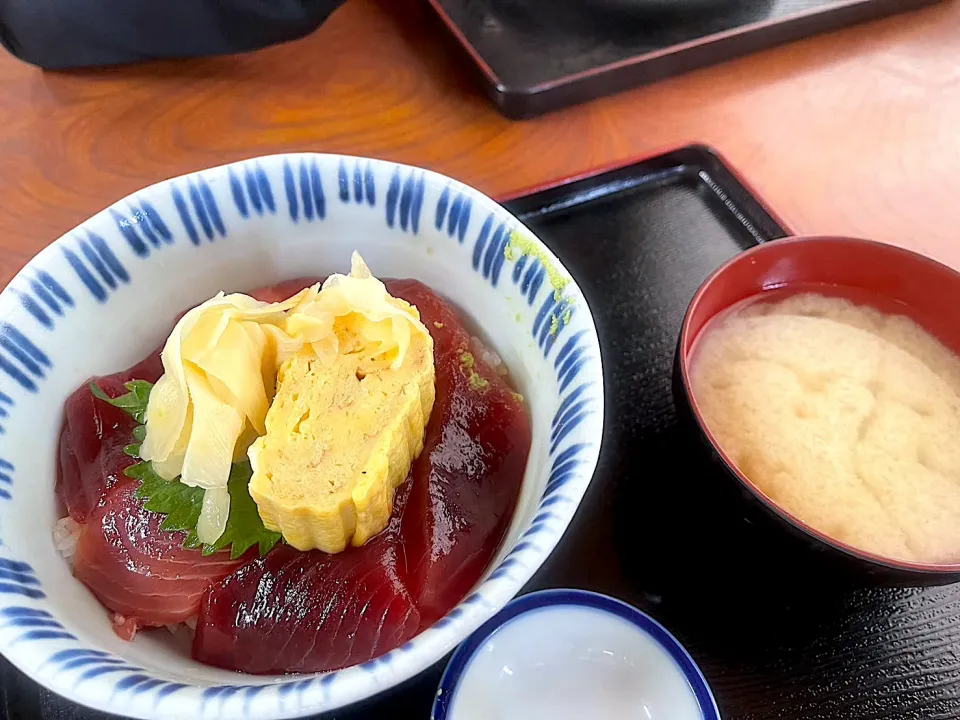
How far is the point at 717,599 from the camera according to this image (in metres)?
0.94

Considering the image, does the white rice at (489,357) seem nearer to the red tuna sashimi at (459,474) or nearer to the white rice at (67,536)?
the red tuna sashimi at (459,474)

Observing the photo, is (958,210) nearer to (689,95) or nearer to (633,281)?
(689,95)

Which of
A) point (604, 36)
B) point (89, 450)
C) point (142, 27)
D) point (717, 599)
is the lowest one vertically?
A: point (717, 599)

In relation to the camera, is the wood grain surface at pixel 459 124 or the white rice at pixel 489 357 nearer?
the white rice at pixel 489 357

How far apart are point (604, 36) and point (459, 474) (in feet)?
4.40

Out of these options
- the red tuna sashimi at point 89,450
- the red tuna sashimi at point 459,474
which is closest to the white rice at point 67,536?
the red tuna sashimi at point 89,450

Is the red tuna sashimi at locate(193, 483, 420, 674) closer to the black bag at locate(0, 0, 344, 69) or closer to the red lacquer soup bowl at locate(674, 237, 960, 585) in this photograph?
the red lacquer soup bowl at locate(674, 237, 960, 585)

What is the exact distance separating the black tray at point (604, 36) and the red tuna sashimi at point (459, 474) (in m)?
0.93

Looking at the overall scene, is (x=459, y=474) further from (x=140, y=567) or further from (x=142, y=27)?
(x=142, y=27)

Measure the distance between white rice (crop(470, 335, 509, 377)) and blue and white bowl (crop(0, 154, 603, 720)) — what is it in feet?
0.05

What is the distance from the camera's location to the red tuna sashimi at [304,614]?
729 millimetres

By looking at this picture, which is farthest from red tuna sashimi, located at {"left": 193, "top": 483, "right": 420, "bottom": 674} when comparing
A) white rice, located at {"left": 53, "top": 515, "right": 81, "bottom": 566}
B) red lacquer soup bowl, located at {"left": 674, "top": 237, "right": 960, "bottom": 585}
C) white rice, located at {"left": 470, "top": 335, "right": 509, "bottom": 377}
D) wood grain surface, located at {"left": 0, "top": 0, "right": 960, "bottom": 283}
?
wood grain surface, located at {"left": 0, "top": 0, "right": 960, "bottom": 283}

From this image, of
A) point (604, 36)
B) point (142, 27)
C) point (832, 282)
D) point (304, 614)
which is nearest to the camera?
point (304, 614)

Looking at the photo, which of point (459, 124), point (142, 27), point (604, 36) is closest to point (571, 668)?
point (459, 124)
